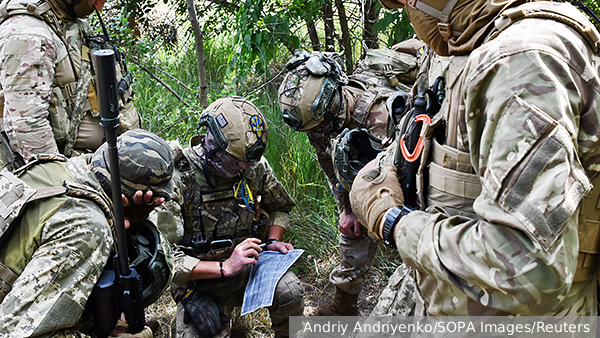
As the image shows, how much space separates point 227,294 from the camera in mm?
3197

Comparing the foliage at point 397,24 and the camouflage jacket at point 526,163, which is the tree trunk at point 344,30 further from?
the camouflage jacket at point 526,163

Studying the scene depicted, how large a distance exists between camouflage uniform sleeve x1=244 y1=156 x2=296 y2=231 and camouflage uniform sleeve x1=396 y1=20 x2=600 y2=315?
84.6 inches

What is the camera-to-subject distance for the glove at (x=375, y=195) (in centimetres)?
162

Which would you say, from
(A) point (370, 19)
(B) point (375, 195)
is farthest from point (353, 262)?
(A) point (370, 19)

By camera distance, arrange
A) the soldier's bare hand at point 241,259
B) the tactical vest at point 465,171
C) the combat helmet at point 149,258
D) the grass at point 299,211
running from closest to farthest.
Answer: the tactical vest at point 465,171
the combat helmet at point 149,258
the soldier's bare hand at point 241,259
the grass at point 299,211

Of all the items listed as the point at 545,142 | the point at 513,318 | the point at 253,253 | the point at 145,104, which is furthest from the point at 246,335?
the point at 145,104

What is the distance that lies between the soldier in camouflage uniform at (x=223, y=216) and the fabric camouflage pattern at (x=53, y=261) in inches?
39.3

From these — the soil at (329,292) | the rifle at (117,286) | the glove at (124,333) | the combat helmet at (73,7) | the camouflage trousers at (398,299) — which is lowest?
the soil at (329,292)

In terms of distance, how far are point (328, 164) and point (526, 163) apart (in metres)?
2.83

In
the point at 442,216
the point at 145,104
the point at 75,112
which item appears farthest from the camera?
the point at 145,104

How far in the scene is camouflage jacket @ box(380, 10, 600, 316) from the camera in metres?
1.09

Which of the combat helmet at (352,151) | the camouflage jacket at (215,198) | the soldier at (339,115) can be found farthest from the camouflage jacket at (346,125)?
the camouflage jacket at (215,198)

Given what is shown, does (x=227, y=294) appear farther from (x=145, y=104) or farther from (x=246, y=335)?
(x=145, y=104)

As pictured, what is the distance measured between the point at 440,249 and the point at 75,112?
3.03 metres
